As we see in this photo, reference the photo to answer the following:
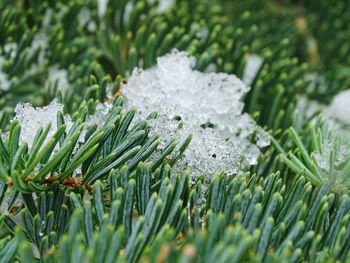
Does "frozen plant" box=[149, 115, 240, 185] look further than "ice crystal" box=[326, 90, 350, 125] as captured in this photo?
No

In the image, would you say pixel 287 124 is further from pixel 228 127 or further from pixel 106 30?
pixel 106 30

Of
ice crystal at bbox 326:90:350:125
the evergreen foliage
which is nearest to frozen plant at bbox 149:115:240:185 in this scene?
the evergreen foliage

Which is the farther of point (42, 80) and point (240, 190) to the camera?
point (42, 80)

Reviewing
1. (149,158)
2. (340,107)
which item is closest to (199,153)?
(149,158)

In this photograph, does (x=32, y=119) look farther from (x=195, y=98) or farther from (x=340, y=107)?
(x=340, y=107)

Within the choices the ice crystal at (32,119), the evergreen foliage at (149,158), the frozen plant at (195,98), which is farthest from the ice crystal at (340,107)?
the ice crystal at (32,119)

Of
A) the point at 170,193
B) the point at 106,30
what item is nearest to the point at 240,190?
the point at 170,193

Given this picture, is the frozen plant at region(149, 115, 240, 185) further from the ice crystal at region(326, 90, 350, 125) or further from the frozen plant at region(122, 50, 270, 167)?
the ice crystal at region(326, 90, 350, 125)

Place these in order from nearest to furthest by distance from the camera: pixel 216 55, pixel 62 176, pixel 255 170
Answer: pixel 62 176
pixel 255 170
pixel 216 55

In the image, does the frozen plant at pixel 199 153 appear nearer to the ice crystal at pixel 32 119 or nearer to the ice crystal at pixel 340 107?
the ice crystal at pixel 32 119

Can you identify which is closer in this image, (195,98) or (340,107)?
(195,98)

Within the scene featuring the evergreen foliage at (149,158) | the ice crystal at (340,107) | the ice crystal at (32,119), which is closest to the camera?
the evergreen foliage at (149,158)
